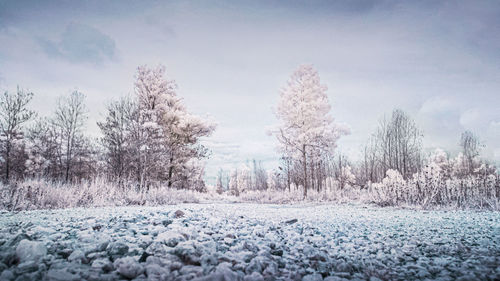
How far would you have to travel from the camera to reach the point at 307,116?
45.6 feet

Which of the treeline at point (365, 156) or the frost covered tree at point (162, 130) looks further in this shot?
the frost covered tree at point (162, 130)

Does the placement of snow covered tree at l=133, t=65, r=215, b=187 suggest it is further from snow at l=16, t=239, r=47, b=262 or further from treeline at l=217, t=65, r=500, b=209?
snow at l=16, t=239, r=47, b=262

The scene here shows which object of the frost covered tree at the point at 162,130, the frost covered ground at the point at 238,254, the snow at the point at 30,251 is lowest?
the frost covered ground at the point at 238,254

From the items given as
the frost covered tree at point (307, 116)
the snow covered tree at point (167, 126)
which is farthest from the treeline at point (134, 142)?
the frost covered tree at point (307, 116)

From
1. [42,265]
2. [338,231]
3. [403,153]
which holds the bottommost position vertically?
[338,231]

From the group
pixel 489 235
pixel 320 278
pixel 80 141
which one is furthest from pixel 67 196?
pixel 80 141

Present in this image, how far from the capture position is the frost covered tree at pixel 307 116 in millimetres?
13617

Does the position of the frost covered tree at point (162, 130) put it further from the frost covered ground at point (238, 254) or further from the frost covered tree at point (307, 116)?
the frost covered ground at point (238, 254)

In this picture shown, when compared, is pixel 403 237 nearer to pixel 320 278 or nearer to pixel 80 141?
pixel 320 278

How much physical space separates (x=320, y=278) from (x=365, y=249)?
3.46 ft

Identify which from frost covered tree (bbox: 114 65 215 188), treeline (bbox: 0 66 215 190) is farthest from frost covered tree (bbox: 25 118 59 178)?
frost covered tree (bbox: 114 65 215 188)

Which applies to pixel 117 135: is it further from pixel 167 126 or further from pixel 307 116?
pixel 307 116

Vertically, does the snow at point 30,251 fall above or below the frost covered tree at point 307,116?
below

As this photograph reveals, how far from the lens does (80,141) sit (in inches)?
776
